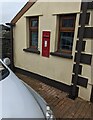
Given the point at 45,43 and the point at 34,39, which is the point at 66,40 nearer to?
the point at 45,43

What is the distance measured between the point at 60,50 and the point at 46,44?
1.96 feet

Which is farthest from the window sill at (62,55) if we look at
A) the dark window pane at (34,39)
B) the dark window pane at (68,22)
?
the dark window pane at (34,39)

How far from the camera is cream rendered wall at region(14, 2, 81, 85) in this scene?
15.9ft

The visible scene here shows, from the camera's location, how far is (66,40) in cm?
503

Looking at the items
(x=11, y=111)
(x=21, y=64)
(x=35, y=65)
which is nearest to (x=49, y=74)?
(x=35, y=65)

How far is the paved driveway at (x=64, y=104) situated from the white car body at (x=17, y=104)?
1.52 metres

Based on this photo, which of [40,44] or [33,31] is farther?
[33,31]

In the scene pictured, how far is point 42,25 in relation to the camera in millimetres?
5539

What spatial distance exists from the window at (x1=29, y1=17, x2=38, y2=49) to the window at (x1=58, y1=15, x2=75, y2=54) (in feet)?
4.02

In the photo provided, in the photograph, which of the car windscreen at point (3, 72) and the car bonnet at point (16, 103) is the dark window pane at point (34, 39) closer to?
the car windscreen at point (3, 72)

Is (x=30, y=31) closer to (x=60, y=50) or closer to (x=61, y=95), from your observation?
(x=60, y=50)

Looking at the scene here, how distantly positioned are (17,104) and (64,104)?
2.41m

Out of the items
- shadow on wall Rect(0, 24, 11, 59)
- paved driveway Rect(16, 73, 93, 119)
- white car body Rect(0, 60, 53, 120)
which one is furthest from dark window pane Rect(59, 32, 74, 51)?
shadow on wall Rect(0, 24, 11, 59)

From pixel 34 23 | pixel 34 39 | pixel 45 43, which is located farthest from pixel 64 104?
pixel 34 23
